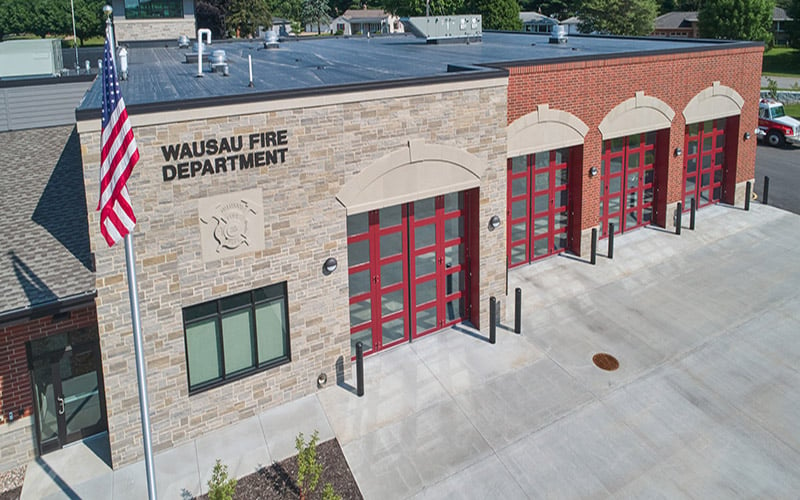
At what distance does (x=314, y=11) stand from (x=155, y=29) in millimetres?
92923

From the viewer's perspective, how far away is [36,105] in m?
20.9

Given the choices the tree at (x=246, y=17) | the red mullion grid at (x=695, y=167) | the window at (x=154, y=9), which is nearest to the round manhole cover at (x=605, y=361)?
the red mullion grid at (x=695, y=167)

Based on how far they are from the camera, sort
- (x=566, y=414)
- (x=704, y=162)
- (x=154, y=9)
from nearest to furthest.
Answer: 1. (x=566, y=414)
2. (x=704, y=162)
3. (x=154, y=9)

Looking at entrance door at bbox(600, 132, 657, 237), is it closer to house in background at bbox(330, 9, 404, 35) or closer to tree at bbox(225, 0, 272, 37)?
tree at bbox(225, 0, 272, 37)

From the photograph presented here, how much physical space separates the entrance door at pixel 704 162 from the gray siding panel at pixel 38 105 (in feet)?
66.5

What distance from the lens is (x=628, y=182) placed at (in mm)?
20922

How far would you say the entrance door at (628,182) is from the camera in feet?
66.7

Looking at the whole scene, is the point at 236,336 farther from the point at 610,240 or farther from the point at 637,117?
the point at 637,117

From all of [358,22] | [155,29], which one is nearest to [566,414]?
[155,29]

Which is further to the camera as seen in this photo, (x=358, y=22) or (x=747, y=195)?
(x=358, y=22)

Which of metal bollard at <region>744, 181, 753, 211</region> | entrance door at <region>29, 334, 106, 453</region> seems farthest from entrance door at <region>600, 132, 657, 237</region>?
entrance door at <region>29, 334, 106, 453</region>

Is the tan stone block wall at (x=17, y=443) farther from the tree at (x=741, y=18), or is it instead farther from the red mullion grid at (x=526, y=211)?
the tree at (x=741, y=18)

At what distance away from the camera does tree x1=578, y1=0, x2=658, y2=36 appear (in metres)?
60.9

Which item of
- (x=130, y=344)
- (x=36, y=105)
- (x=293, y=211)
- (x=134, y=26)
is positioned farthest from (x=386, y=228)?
(x=134, y=26)
